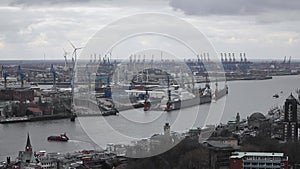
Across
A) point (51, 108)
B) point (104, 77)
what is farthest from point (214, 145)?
point (104, 77)

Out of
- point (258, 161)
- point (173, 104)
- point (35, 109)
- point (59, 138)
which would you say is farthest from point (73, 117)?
point (258, 161)

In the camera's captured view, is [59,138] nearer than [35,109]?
Yes

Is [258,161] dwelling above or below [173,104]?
below

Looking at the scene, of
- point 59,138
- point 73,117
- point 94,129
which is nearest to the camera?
point 59,138

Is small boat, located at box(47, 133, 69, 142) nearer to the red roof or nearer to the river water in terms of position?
the river water

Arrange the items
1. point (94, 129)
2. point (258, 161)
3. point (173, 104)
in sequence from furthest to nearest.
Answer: point (173, 104) < point (94, 129) < point (258, 161)

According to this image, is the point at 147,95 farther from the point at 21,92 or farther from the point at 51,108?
the point at 21,92

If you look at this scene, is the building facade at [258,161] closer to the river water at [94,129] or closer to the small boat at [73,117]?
the river water at [94,129]

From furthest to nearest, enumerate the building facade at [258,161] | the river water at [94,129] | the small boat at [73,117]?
the small boat at [73,117], the river water at [94,129], the building facade at [258,161]

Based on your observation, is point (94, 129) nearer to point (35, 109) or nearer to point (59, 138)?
point (59, 138)

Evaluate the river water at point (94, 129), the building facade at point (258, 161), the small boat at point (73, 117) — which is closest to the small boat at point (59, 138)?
the river water at point (94, 129)
